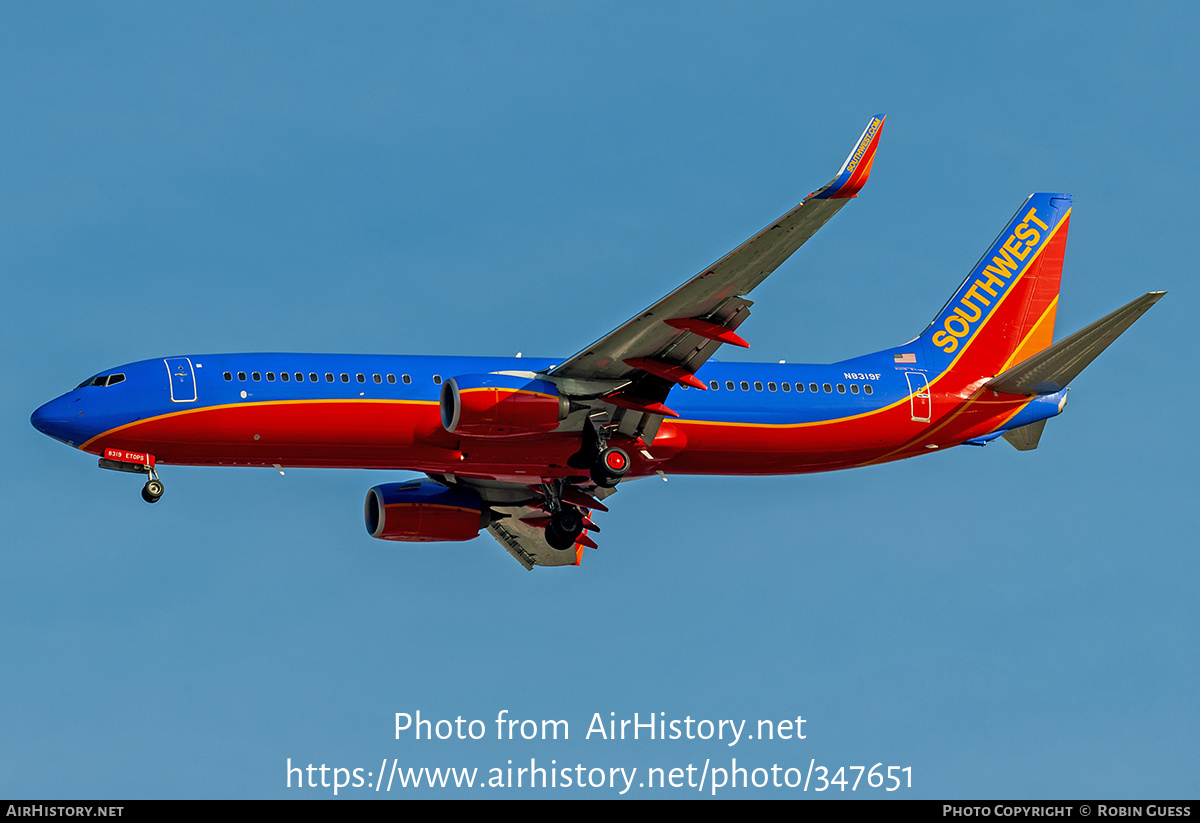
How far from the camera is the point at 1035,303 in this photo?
51719mm

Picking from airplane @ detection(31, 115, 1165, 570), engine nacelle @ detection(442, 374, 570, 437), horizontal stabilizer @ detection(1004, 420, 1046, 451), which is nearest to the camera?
engine nacelle @ detection(442, 374, 570, 437)

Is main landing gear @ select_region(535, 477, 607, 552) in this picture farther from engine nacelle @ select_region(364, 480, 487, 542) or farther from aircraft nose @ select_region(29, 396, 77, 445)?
aircraft nose @ select_region(29, 396, 77, 445)

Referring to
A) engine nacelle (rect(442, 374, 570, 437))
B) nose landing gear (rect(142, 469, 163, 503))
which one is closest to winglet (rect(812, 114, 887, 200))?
engine nacelle (rect(442, 374, 570, 437))

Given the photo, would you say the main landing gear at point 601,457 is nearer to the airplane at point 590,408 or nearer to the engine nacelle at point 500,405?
the airplane at point 590,408

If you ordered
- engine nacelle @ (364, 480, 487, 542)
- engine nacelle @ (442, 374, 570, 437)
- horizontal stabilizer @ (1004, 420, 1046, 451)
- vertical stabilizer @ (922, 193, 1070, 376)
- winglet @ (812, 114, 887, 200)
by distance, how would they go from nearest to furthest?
winglet @ (812, 114, 887, 200), engine nacelle @ (442, 374, 570, 437), horizontal stabilizer @ (1004, 420, 1046, 451), vertical stabilizer @ (922, 193, 1070, 376), engine nacelle @ (364, 480, 487, 542)

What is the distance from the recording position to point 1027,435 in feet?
163

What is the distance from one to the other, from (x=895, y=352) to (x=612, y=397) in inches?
417

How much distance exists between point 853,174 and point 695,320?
7332 mm

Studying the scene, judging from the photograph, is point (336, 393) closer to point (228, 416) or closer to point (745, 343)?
point (228, 416)

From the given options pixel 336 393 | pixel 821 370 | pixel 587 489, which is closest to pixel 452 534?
pixel 587 489

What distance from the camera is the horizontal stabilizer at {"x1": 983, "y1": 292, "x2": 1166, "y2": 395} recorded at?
44625 mm

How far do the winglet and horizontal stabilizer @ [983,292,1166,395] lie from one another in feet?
37.3

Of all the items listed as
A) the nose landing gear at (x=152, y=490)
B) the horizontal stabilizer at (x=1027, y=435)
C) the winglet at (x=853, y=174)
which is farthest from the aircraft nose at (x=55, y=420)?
the horizontal stabilizer at (x=1027, y=435)

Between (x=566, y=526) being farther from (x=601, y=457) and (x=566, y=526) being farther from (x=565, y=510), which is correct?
(x=601, y=457)
